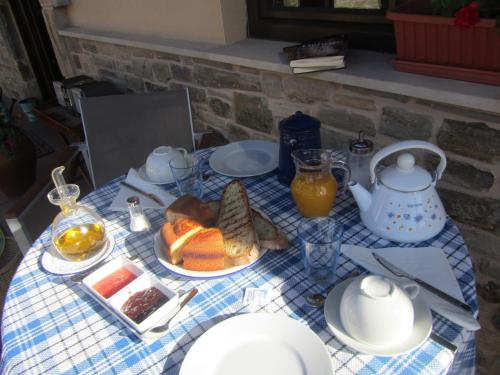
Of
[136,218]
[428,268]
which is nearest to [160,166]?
[136,218]

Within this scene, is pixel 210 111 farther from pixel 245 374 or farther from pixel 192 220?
pixel 245 374

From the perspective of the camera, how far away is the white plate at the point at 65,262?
109 centimetres

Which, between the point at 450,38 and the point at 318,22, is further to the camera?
the point at 318,22

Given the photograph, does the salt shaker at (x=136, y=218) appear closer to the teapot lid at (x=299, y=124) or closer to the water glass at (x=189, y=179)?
the water glass at (x=189, y=179)

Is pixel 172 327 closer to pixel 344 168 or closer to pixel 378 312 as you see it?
pixel 378 312

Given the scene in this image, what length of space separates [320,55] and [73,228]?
1.06 m

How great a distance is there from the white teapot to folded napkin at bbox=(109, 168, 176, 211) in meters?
0.69

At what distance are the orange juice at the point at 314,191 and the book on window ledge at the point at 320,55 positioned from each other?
53 cm

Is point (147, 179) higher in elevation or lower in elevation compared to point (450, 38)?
lower

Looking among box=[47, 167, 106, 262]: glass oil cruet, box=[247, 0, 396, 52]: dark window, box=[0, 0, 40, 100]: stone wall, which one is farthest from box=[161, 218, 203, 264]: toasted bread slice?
box=[0, 0, 40, 100]: stone wall

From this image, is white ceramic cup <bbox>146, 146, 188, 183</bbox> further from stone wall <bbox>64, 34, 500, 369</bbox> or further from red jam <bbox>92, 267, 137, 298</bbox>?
stone wall <bbox>64, 34, 500, 369</bbox>

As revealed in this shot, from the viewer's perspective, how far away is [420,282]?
0.93 m

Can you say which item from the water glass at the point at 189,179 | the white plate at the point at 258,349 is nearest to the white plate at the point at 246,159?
the water glass at the point at 189,179

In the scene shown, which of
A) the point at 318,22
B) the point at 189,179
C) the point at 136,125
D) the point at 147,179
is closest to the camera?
the point at 189,179
